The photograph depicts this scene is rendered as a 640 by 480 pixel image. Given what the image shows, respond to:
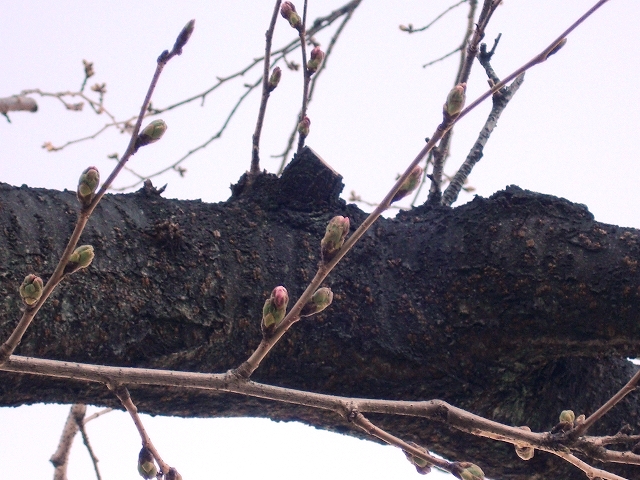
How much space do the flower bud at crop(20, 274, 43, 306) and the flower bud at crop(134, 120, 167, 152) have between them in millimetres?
212

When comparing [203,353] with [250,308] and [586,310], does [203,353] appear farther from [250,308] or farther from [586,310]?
[586,310]

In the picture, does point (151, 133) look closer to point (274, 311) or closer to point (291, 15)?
point (274, 311)

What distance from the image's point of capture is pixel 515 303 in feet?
4.52

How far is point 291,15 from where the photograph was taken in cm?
150

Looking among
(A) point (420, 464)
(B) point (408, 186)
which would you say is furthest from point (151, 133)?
(A) point (420, 464)

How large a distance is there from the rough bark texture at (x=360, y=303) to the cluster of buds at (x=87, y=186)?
1.15ft

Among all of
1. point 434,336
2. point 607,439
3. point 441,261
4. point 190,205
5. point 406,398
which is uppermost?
point 190,205

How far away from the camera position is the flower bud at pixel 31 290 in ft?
2.81

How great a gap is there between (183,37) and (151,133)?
14 cm

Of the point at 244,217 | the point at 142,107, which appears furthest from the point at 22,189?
the point at 142,107

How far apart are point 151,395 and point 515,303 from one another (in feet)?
2.33

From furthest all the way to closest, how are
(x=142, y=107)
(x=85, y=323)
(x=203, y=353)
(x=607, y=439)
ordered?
(x=203, y=353), (x=85, y=323), (x=607, y=439), (x=142, y=107)

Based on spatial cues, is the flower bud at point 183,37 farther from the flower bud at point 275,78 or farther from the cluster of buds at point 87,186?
the flower bud at point 275,78

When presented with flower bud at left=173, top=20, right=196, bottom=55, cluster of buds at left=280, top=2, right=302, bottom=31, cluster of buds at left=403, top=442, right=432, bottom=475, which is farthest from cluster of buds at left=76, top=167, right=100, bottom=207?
cluster of buds at left=280, top=2, right=302, bottom=31
